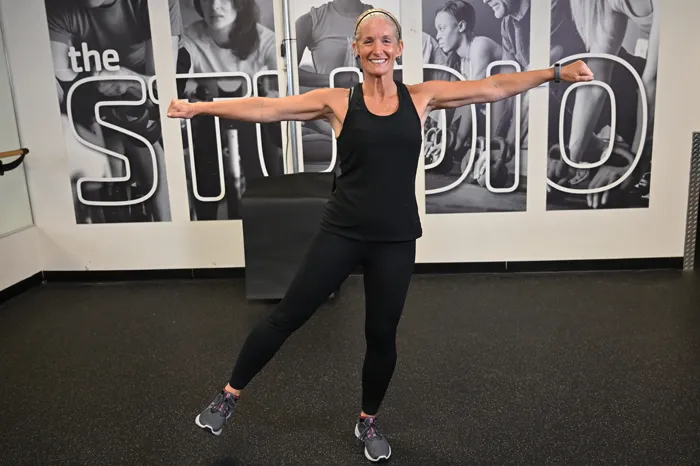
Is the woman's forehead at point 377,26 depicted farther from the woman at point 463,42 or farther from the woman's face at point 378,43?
the woman at point 463,42

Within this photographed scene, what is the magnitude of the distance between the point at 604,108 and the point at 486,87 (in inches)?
96.7

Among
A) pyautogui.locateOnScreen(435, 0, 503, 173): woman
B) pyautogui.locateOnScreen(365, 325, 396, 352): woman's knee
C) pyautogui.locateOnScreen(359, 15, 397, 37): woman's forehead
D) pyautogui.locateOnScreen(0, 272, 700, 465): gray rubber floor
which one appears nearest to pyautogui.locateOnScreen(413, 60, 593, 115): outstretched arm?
pyautogui.locateOnScreen(359, 15, 397, 37): woman's forehead

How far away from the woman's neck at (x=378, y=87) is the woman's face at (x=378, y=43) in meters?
0.02

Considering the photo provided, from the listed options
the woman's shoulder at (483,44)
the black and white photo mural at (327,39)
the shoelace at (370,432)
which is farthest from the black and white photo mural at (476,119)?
the shoelace at (370,432)

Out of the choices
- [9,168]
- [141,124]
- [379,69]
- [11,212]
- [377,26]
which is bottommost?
[11,212]

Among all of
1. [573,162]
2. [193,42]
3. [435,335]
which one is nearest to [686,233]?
[573,162]

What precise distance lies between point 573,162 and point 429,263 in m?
1.22

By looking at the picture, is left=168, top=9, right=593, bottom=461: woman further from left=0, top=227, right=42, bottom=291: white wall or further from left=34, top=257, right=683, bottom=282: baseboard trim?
left=0, top=227, right=42, bottom=291: white wall

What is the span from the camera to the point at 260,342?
2145 mm

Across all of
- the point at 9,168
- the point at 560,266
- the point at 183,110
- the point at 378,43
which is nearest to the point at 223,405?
the point at 183,110

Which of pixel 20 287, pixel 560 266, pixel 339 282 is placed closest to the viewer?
Result: pixel 339 282

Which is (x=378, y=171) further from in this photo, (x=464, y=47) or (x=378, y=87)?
(x=464, y=47)

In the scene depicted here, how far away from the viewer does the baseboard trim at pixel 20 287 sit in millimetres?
4191

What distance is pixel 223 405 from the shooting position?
222 centimetres
